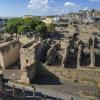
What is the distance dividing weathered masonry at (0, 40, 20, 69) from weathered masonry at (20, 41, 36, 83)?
3543mm

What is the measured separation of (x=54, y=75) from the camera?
2303 centimetres

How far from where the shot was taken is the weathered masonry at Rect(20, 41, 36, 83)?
21562 mm

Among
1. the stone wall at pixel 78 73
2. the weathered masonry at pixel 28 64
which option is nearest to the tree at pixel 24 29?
the weathered masonry at pixel 28 64

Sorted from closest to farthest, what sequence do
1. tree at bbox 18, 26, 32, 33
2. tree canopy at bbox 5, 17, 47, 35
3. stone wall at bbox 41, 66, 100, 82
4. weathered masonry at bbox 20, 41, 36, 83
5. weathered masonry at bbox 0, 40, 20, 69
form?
1. weathered masonry at bbox 20, 41, 36, 83
2. stone wall at bbox 41, 66, 100, 82
3. weathered masonry at bbox 0, 40, 20, 69
4. tree at bbox 18, 26, 32, 33
5. tree canopy at bbox 5, 17, 47, 35

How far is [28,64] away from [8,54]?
519 centimetres

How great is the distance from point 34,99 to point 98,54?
Result: 15813 millimetres

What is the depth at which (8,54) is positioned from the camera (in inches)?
1109


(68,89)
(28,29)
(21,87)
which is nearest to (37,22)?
(28,29)

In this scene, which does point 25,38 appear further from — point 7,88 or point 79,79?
point 7,88

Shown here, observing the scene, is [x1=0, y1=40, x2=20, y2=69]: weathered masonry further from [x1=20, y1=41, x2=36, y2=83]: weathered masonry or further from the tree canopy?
the tree canopy

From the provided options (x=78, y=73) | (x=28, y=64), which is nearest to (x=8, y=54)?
(x=28, y=64)

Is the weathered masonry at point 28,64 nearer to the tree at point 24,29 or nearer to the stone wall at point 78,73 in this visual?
the stone wall at point 78,73

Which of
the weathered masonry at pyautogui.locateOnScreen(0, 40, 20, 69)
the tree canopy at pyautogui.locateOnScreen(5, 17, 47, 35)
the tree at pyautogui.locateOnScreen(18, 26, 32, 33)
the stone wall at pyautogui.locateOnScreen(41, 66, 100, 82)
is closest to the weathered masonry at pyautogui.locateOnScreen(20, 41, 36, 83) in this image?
the stone wall at pyautogui.locateOnScreen(41, 66, 100, 82)

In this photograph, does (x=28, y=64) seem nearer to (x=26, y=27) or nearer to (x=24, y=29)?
(x=24, y=29)
